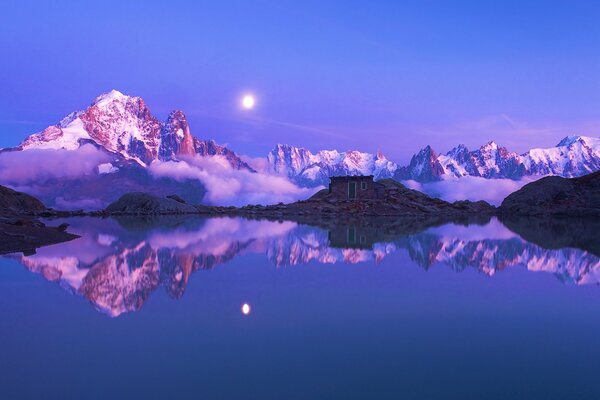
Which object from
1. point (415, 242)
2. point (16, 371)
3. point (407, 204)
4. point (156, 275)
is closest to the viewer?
point (16, 371)

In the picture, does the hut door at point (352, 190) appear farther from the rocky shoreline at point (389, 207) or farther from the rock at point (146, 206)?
the rock at point (146, 206)

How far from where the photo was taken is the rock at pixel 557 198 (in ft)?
246

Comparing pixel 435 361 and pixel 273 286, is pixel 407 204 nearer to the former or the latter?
pixel 273 286

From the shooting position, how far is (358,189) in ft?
259

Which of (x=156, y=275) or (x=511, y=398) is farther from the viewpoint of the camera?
(x=156, y=275)

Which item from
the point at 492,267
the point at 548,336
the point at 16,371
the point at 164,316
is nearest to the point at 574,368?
the point at 548,336

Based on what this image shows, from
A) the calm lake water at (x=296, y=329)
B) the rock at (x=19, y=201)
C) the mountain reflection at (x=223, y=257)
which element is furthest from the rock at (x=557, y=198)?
the rock at (x=19, y=201)

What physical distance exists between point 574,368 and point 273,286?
28.8 ft

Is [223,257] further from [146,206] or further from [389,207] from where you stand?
[389,207]

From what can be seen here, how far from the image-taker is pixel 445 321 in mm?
10836

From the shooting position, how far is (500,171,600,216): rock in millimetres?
75125

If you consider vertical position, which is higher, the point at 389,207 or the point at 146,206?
the point at 389,207

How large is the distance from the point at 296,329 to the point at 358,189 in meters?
69.6

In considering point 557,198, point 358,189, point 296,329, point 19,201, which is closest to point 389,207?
point 358,189
